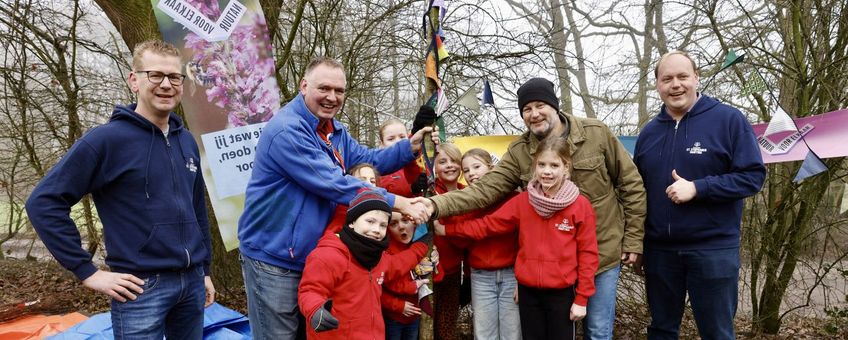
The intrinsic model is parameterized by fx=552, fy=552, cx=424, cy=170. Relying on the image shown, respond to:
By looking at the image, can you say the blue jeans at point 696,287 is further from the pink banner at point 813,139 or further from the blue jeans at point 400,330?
the pink banner at point 813,139

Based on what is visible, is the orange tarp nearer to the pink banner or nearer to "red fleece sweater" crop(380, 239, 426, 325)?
"red fleece sweater" crop(380, 239, 426, 325)

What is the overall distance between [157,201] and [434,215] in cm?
134

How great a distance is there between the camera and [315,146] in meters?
2.63

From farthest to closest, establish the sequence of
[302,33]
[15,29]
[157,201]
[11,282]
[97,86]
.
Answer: [11,282]
[97,86]
[302,33]
[15,29]
[157,201]

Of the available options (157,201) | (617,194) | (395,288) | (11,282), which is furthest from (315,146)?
(11,282)

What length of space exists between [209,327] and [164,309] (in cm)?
200

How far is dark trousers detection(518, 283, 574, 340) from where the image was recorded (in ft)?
9.52

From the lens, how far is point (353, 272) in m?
2.68

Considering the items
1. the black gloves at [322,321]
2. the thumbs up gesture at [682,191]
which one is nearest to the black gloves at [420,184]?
the black gloves at [322,321]

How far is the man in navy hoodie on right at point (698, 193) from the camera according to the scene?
284 centimetres

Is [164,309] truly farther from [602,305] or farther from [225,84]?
[225,84]

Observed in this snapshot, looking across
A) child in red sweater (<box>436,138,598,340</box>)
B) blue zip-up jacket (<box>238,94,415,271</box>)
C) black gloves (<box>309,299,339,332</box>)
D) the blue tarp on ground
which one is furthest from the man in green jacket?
the blue tarp on ground

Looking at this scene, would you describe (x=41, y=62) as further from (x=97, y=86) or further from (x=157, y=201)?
(x=157, y=201)

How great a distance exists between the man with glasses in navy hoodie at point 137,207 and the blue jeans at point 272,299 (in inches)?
10.9
